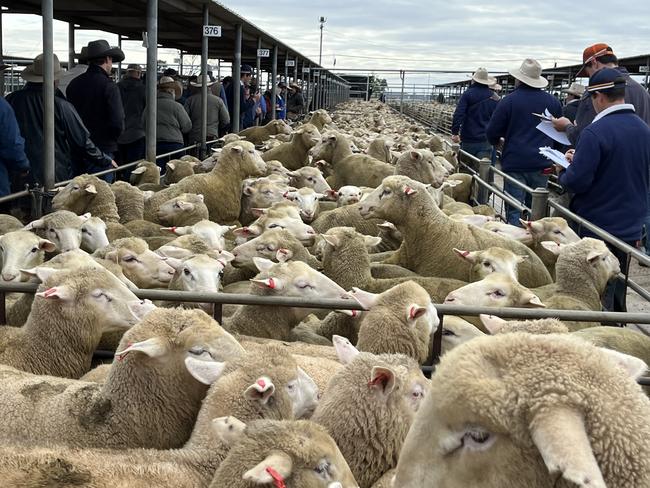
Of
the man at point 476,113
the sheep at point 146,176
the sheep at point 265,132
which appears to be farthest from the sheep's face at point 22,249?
the sheep at point 265,132

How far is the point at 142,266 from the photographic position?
16.4 ft

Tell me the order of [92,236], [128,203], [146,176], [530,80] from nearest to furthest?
1. [92,236]
2. [128,203]
3. [530,80]
4. [146,176]

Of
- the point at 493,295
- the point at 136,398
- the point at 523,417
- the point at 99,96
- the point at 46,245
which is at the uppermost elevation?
the point at 99,96

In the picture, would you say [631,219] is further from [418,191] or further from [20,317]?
[20,317]

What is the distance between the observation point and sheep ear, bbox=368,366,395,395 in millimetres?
2805

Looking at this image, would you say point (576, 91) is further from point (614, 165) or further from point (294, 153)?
point (614, 165)

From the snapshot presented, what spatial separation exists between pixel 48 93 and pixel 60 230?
160 centimetres

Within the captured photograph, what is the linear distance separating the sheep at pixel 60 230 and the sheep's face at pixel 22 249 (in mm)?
305

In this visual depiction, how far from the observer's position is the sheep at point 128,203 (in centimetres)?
721

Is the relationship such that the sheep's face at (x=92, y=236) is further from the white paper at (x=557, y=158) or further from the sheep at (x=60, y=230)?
the white paper at (x=557, y=158)

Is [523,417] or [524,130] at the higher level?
[524,130]

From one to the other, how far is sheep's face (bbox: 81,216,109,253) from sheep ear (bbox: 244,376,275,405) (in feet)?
11.1

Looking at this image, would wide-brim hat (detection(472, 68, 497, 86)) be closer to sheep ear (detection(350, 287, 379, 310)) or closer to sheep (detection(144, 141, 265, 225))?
sheep (detection(144, 141, 265, 225))

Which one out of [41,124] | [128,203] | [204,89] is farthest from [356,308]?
[204,89]
